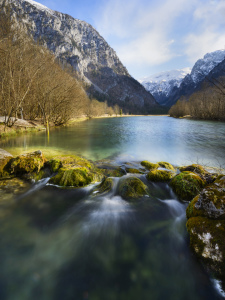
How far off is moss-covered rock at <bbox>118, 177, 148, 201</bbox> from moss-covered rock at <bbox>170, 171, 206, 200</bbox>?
1241 mm

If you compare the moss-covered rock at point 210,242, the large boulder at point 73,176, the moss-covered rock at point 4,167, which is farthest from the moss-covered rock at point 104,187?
the moss-covered rock at point 4,167

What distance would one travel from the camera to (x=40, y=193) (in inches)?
243

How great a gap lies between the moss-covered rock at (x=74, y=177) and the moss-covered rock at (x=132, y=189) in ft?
4.88

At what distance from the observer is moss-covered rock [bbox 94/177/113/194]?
6.29 m

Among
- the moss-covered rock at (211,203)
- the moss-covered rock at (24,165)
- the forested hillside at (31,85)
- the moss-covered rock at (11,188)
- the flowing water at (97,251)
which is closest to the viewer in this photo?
the flowing water at (97,251)

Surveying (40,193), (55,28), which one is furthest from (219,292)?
Result: (55,28)

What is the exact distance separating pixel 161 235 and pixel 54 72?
2812 centimetres

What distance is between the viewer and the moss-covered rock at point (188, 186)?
5.62 metres

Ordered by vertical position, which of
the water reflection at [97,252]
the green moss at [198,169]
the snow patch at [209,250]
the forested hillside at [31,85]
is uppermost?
the forested hillside at [31,85]

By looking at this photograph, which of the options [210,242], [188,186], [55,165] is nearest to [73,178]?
[55,165]

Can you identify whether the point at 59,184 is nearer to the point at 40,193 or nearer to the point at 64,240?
the point at 40,193

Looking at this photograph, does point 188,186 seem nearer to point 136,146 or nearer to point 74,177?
point 74,177

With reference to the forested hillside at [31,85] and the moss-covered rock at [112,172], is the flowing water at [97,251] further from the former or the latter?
the forested hillside at [31,85]

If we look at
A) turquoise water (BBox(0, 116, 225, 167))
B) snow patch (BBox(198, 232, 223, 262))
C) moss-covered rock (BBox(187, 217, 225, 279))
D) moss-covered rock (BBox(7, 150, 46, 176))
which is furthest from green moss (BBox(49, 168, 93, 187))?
snow patch (BBox(198, 232, 223, 262))
